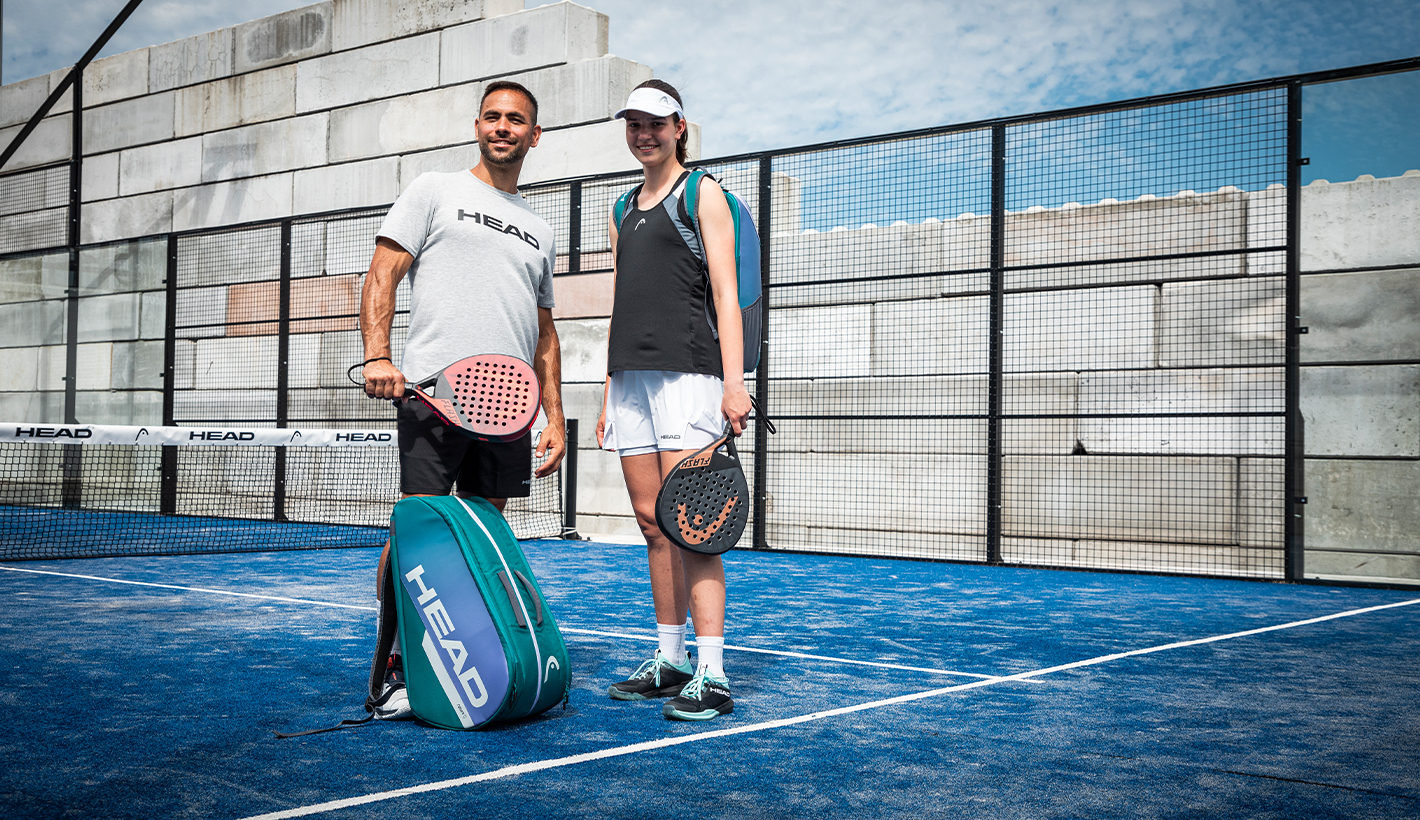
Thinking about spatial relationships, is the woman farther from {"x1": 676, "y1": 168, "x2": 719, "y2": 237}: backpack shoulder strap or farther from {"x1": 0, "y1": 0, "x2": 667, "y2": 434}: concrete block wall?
{"x1": 0, "y1": 0, "x2": 667, "y2": 434}: concrete block wall

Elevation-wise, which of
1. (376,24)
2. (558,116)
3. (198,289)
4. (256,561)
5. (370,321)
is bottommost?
(256,561)

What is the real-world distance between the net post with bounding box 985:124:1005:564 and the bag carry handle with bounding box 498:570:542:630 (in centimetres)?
465

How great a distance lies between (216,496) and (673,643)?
7.89 m

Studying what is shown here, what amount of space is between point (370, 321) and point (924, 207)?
4819mm

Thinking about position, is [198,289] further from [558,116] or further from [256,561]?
[256,561]

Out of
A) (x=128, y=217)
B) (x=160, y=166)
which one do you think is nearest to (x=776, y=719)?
(x=160, y=166)

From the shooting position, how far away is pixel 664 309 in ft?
8.86

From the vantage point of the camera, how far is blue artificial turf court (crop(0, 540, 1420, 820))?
1928 mm

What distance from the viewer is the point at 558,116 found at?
8516 millimetres

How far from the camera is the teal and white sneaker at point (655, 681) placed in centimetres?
276

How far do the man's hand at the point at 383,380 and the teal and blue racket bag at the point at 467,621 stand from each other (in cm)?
25

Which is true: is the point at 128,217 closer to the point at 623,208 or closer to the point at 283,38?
the point at 283,38

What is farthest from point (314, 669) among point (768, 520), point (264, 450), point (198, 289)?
point (198, 289)

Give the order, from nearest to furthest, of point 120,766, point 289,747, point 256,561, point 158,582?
point 120,766 → point 289,747 → point 158,582 → point 256,561
